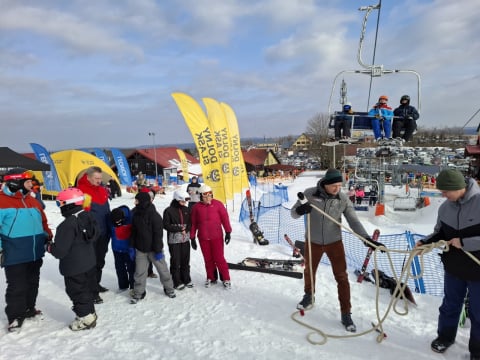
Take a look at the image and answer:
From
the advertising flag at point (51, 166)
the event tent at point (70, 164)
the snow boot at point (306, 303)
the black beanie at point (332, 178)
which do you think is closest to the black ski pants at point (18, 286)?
the snow boot at point (306, 303)

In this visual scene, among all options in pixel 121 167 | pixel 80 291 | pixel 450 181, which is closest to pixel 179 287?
pixel 80 291

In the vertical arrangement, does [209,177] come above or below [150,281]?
above

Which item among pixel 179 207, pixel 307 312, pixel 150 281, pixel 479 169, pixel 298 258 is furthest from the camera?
A: pixel 479 169

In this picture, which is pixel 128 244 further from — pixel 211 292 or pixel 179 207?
pixel 211 292

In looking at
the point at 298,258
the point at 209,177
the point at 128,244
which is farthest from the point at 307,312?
the point at 209,177

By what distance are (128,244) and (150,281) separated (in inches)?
37.7

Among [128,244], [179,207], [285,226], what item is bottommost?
[285,226]

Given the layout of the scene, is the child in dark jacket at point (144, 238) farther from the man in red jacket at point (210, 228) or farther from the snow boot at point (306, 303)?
the snow boot at point (306, 303)

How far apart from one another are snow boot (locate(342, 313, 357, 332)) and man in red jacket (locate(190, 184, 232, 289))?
1.76 meters

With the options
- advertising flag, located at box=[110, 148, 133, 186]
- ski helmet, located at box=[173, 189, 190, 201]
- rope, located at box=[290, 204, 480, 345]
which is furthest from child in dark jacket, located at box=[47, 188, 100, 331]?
advertising flag, located at box=[110, 148, 133, 186]

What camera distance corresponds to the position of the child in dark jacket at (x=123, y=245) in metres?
4.17

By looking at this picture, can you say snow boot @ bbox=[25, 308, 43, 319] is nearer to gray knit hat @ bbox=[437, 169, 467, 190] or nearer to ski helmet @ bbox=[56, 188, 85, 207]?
ski helmet @ bbox=[56, 188, 85, 207]

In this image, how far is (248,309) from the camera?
157 inches

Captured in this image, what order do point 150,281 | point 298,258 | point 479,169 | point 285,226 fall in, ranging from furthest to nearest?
1. point 479,169
2. point 285,226
3. point 298,258
4. point 150,281
